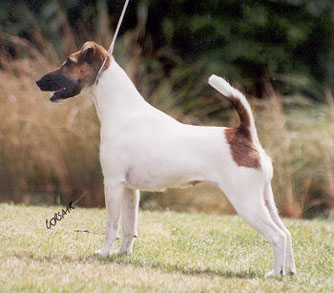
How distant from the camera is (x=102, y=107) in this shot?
5211 millimetres

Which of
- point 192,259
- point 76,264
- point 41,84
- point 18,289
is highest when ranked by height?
point 41,84

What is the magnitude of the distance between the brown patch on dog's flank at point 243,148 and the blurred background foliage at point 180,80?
4.20m

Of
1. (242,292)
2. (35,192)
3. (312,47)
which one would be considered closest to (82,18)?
(35,192)

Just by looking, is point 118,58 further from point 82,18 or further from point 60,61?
point 82,18

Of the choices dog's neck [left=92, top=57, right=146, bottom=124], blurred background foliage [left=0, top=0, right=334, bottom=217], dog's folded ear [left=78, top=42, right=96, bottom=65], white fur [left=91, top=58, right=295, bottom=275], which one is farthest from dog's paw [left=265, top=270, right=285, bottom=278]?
blurred background foliage [left=0, top=0, right=334, bottom=217]

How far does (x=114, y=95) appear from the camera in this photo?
5176mm

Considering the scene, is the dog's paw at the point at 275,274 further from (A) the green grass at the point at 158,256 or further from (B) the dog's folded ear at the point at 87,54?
(B) the dog's folded ear at the point at 87,54

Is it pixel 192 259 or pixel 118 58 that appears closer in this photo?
pixel 192 259

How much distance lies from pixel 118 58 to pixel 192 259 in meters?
4.94

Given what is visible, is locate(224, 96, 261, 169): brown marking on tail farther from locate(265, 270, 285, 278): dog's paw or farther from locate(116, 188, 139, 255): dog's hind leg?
locate(116, 188, 139, 255): dog's hind leg

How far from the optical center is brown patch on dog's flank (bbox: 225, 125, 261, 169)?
4688 mm

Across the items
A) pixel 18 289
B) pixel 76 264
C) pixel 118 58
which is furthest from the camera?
pixel 118 58

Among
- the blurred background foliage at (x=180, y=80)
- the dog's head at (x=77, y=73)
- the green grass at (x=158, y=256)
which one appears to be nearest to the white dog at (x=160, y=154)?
the dog's head at (x=77, y=73)

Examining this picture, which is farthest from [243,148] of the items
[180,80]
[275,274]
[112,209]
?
[180,80]
